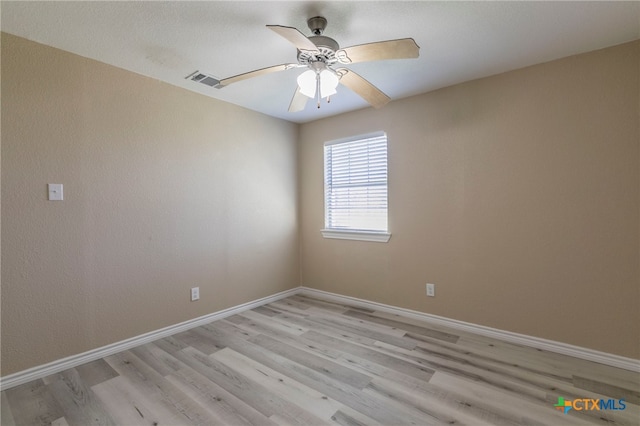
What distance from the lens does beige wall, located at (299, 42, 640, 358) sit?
2213 mm

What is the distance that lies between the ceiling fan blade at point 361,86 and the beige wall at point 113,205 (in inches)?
68.8

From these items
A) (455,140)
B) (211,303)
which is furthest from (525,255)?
(211,303)

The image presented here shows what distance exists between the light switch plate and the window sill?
2654 millimetres

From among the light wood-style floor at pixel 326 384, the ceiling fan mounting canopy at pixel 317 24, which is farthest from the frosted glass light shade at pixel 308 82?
the light wood-style floor at pixel 326 384

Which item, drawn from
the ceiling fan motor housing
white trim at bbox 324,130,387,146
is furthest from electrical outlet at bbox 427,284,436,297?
the ceiling fan motor housing

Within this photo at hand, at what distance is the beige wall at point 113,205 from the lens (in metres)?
2.09

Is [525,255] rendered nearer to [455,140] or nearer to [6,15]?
[455,140]

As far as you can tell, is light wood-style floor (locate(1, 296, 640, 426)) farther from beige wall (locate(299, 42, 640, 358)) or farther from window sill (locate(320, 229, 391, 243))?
window sill (locate(320, 229, 391, 243))

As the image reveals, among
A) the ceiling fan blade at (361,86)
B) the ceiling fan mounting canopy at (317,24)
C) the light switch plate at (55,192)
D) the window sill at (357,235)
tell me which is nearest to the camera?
the ceiling fan mounting canopy at (317,24)

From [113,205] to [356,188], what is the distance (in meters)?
2.49

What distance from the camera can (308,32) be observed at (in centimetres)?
204

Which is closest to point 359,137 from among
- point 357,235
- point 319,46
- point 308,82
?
point 357,235

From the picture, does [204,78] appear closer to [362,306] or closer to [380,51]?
[380,51]

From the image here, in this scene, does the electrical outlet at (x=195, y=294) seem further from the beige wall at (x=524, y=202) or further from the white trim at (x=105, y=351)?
the beige wall at (x=524, y=202)
